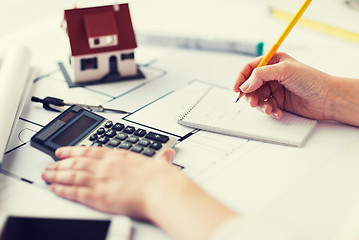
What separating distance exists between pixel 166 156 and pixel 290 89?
0.27 meters

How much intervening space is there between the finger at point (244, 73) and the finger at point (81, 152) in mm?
278

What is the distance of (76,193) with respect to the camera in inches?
23.0

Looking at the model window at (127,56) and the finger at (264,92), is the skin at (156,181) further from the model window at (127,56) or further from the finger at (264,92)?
the model window at (127,56)

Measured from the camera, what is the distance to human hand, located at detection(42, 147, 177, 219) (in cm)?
55

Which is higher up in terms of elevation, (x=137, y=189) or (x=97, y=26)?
(x=97, y=26)

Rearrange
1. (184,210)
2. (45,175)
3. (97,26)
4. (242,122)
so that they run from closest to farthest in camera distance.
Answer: (184,210)
(45,175)
(242,122)
(97,26)

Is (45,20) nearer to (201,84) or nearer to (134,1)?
(134,1)

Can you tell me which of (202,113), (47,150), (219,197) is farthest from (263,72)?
(47,150)

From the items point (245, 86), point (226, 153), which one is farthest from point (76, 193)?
point (245, 86)

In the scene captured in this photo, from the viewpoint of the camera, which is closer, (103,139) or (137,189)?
(137,189)

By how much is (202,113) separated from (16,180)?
0.32m

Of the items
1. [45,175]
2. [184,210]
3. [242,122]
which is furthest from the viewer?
[242,122]

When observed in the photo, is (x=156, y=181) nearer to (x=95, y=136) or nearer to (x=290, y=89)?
(x=95, y=136)

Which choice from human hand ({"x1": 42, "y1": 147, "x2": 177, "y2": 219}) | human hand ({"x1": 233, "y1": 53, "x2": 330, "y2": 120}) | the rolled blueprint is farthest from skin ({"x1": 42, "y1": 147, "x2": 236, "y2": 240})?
human hand ({"x1": 233, "y1": 53, "x2": 330, "y2": 120})
